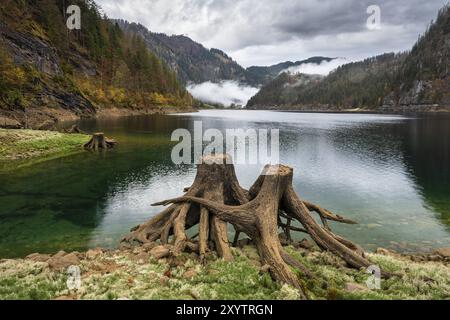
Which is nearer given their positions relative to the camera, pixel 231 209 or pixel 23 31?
pixel 231 209

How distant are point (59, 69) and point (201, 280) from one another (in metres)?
132

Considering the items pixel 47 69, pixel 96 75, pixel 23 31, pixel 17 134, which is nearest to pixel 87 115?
pixel 47 69

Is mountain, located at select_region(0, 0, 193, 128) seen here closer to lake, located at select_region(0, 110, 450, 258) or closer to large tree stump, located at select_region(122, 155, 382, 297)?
lake, located at select_region(0, 110, 450, 258)

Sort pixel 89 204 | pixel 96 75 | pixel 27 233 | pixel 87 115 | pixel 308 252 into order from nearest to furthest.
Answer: pixel 308 252 → pixel 27 233 → pixel 89 204 → pixel 87 115 → pixel 96 75

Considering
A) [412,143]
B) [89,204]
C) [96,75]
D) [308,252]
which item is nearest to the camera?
[308,252]

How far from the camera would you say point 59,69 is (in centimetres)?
12244

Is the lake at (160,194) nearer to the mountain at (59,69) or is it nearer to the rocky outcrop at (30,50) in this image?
the mountain at (59,69)

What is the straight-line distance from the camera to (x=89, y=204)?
26.9 meters

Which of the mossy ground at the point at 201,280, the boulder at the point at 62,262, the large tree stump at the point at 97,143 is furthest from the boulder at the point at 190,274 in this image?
the large tree stump at the point at 97,143

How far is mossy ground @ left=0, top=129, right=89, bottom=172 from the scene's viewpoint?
42750mm

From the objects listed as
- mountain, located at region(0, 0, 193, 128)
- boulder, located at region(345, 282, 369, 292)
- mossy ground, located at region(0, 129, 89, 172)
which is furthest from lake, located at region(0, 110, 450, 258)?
mountain, located at region(0, 0, 193, 128)

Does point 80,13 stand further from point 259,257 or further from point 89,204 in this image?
point 259,257

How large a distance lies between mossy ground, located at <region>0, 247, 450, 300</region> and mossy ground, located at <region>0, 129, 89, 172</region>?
32.0 m

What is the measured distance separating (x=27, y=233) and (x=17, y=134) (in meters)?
37.5
